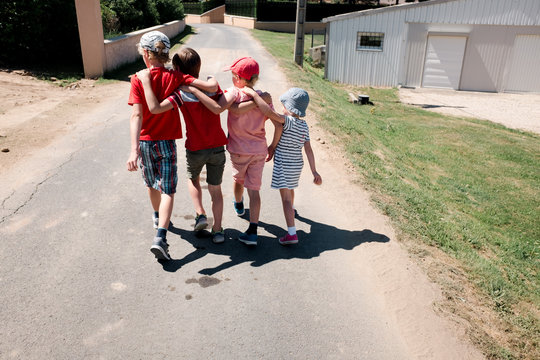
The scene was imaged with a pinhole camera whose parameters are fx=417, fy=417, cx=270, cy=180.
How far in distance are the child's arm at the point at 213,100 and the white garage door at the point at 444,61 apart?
58.5 ft

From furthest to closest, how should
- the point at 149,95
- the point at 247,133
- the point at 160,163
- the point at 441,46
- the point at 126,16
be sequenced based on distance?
the point at 126,16 → the point at 441,46 → the point at 247,133 → the point at 160,163 → the point at 149,95

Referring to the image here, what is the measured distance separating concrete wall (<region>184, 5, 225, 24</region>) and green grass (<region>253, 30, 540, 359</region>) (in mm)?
36992

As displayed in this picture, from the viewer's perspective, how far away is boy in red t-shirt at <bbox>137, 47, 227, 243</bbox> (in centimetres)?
337

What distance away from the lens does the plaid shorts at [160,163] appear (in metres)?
3.62

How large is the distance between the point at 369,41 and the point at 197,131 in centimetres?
1706

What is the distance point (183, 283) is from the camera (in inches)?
136

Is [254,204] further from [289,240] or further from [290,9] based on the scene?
[290,9]

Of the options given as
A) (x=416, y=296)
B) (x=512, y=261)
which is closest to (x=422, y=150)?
(x=512, y=261)

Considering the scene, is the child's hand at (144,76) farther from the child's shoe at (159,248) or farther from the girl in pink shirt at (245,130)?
the child's shoe at (159,248)

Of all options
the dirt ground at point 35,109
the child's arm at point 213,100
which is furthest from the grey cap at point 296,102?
the dirt ground at point 35,109

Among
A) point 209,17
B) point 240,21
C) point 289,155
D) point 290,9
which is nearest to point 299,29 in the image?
point 289,155

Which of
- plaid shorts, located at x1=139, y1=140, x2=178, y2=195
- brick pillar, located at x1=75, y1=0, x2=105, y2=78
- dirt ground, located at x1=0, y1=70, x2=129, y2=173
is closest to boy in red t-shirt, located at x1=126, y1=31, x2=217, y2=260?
plaid shorts, located at x1=139, y1=140, x2=178, y2=195

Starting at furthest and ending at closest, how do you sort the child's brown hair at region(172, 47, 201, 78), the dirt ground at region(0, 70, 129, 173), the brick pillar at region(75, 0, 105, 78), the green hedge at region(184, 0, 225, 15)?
the green hedge at region(184, 0, 225, 15)
the brick pillar at region(75, 0, 105, 78)
the dirt ground at region(0, 70, 129, 173)
the child's brown hair at region(172, 47, 201, 78)

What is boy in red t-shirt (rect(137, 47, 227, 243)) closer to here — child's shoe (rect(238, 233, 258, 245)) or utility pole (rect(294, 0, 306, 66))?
child's shoe (rect(238, 233, 258, 245))
